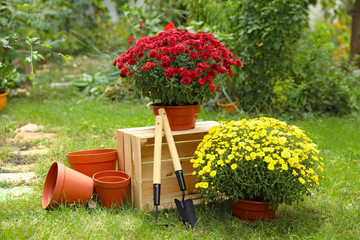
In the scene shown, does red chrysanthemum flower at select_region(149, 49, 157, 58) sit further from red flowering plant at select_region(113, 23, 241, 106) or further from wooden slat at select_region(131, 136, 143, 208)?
wooden slat at select_region(131, 136, 143, 208)

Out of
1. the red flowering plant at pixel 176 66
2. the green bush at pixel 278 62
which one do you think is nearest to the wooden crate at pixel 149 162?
the red flowering plant at pixel 176 66

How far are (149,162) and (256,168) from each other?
0.66m

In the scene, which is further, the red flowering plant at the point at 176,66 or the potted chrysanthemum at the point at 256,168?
the red flowering plant at the point at 176,66

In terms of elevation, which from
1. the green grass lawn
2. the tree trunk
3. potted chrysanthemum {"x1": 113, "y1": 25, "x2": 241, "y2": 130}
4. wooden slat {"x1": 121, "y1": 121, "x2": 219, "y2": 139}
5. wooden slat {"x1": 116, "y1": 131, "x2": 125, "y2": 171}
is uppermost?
the tree trunk

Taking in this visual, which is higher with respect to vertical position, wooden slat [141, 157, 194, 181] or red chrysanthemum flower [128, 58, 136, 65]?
red chrysanthemum flower [128, 58, 136, 65]

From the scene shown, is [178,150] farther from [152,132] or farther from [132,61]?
[132,61]

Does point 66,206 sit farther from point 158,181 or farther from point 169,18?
point 169,18

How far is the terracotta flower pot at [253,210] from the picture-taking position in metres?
2.15

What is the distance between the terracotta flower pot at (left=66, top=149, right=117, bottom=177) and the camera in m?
2.52

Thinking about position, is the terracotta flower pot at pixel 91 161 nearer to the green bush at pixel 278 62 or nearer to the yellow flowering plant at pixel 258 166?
the yellow flowering plant at pixel 258 166

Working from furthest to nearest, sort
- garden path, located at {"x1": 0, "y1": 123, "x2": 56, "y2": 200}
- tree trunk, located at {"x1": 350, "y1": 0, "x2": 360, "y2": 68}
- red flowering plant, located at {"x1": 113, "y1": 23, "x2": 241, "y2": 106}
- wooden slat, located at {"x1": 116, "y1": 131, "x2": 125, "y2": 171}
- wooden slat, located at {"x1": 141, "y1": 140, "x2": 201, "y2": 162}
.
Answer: tree trunk, located at {"x1": 350, "y1": 0, "x2": 360, "y2": 68} < garden path, located at {"x1": 0, "y1": 123, "x2": 56, "y2": 200} < wooden slat, located at {"x1": 116, "y1": 131, "x2": 125, "y2": 171} < wooden slat, located at {"x1": 141, "y1": 140, "x2": 201, "y2": 162} < red flowering plant, located at {"x1": 113, "y1": 23, "x2": 241, "y2": 106}

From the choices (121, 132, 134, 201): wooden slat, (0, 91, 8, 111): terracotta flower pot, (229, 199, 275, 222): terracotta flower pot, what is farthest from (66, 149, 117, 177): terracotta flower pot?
(0, 91, 8, 111): terracotta flower pot

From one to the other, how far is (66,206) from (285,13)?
10.4 ft

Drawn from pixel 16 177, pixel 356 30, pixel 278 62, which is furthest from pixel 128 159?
pixel 356 30
